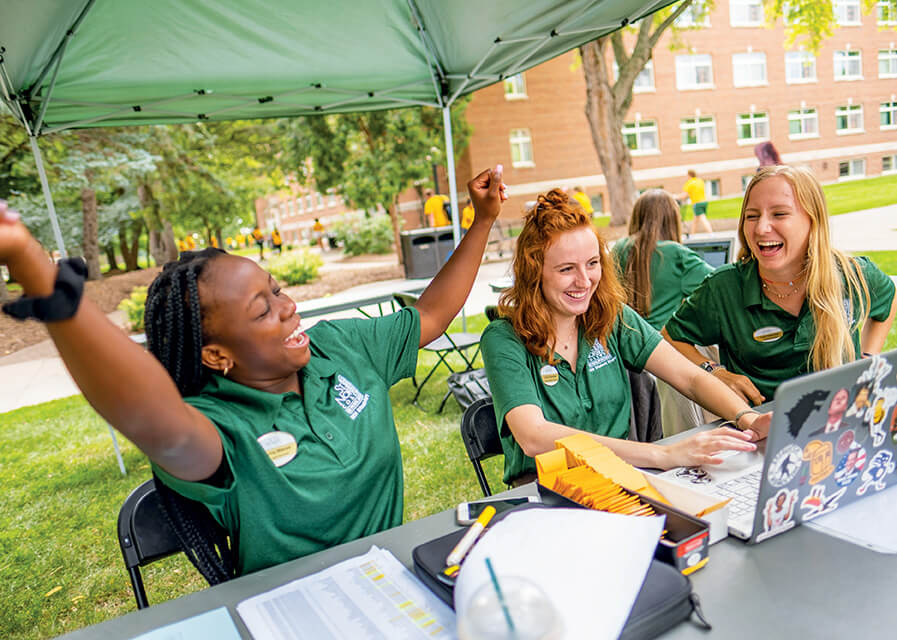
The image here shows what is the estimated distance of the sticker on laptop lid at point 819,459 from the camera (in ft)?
3.38

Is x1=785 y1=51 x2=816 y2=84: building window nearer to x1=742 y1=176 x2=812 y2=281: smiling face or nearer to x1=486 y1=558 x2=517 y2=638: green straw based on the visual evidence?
x1=742 y1=176 x2=812 y2=281: smiling face

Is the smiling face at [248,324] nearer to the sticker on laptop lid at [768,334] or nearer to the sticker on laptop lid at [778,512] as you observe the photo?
the sticker on laptop lid at [778,512]

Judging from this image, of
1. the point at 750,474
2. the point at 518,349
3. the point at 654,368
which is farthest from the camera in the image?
the point at 654,368

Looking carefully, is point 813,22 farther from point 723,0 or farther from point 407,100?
point 723,0

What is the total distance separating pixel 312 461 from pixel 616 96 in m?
13.9

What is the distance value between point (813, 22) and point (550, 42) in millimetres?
9506

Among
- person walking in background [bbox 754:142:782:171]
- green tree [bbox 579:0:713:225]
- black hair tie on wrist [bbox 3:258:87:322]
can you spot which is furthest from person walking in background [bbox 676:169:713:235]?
black hair tie on wrist [bbox 3:258:87:322]

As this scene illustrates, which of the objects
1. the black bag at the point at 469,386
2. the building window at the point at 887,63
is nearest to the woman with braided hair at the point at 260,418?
the black bag at the point at 469,386

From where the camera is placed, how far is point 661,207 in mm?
3693

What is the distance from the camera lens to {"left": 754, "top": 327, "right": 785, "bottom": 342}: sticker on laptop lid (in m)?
2.11

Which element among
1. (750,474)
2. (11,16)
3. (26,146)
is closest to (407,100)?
(11,16)

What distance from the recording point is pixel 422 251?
1136cm

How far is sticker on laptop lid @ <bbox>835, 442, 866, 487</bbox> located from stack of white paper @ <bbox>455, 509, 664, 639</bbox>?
0.47 m

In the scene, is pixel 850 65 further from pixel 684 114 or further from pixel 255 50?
pixel 255 50
